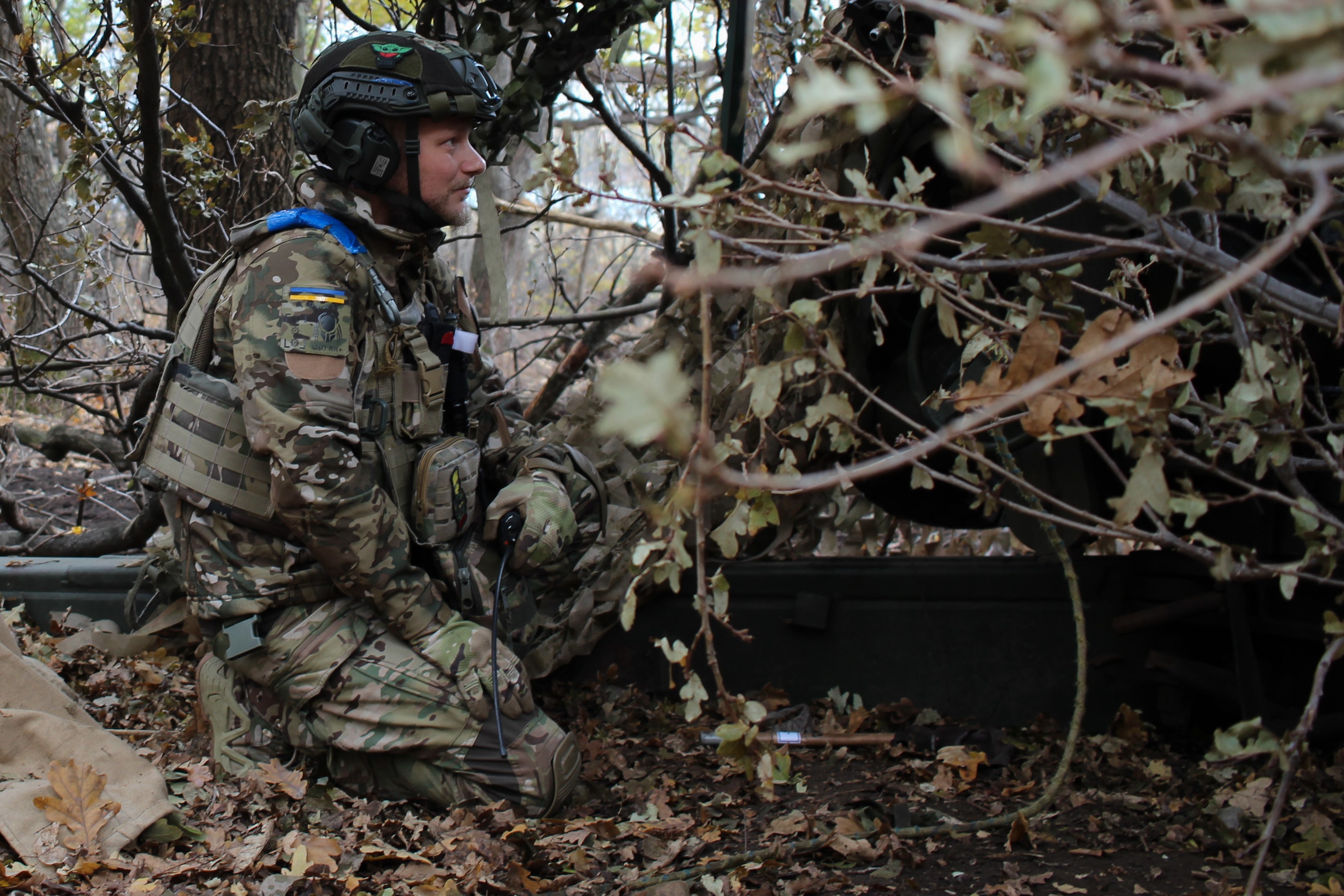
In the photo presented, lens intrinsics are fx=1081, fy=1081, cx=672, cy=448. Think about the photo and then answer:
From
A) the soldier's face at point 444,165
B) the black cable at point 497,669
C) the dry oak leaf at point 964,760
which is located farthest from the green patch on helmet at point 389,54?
the dry oak leaf at point 964,760

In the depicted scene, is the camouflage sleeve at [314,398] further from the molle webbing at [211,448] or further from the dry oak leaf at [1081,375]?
the dry oak leaf at [1081,375]

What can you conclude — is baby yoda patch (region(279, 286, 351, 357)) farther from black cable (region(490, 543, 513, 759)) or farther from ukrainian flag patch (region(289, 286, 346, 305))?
black cable (region(490, 543, 513, 759))

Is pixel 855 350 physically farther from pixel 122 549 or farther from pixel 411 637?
pixel 122 549

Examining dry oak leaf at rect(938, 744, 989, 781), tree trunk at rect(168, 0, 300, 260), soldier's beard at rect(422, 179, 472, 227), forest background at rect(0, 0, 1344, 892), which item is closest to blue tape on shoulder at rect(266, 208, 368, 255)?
soldier's beard at rect(422, 179, 472, 227)

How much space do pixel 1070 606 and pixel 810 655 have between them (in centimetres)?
82

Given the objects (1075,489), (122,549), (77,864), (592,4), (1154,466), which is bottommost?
(77,864)

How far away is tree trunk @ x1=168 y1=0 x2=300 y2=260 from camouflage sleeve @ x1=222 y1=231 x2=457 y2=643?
1540mm

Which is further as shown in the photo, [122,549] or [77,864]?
[122,549]

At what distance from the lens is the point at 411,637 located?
10.2ft

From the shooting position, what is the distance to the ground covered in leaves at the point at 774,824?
7.99 ft

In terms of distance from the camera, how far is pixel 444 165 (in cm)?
304

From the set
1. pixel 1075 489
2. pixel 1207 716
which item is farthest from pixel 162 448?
pixel 1207 716

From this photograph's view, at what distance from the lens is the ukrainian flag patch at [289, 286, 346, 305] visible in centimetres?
282

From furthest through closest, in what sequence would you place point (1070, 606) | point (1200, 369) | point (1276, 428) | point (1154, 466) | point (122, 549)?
point (122, 549)
point (1070, 606)
point (1200, 369)
point (1276, 428)
point (1154, 466)
